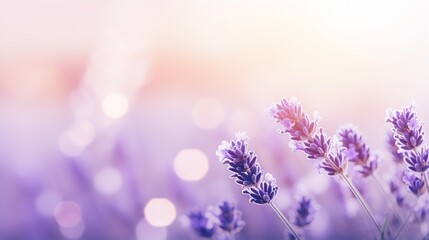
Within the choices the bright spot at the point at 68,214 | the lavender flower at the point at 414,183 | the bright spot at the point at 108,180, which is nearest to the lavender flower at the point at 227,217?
the lavender flower at the point at 414,183

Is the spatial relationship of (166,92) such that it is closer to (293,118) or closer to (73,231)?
(73,231)

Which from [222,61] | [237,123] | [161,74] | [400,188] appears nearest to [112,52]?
[161,74]

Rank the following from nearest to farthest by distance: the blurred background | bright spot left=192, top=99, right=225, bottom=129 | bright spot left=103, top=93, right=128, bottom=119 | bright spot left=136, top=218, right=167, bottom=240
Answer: bright spot left=136, top=218, right=167, bottom=240 < the blurred background < bright spot left=103, top=93, right=128, bottom=119 < bright spot left=192, top=99, right=225, bottom=129

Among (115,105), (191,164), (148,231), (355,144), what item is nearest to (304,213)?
(355,144)

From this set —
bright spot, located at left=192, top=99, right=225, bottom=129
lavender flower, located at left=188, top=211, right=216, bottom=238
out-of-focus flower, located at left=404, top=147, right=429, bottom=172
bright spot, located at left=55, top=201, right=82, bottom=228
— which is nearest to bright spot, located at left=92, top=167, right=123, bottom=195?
bright spot, located at left=55, top=201, right=82, bottom=228

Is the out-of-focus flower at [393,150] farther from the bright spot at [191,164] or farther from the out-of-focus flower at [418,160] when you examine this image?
the bright spot at [191,164]

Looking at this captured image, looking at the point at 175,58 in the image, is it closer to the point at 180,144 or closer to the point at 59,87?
the point at 180,144

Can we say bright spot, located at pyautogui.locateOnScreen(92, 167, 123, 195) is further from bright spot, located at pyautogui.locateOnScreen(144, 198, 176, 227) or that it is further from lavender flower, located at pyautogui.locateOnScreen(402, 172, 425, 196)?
lavender flower, located at pyautogui.locateOnScreen(402, 172, 425, 196)
